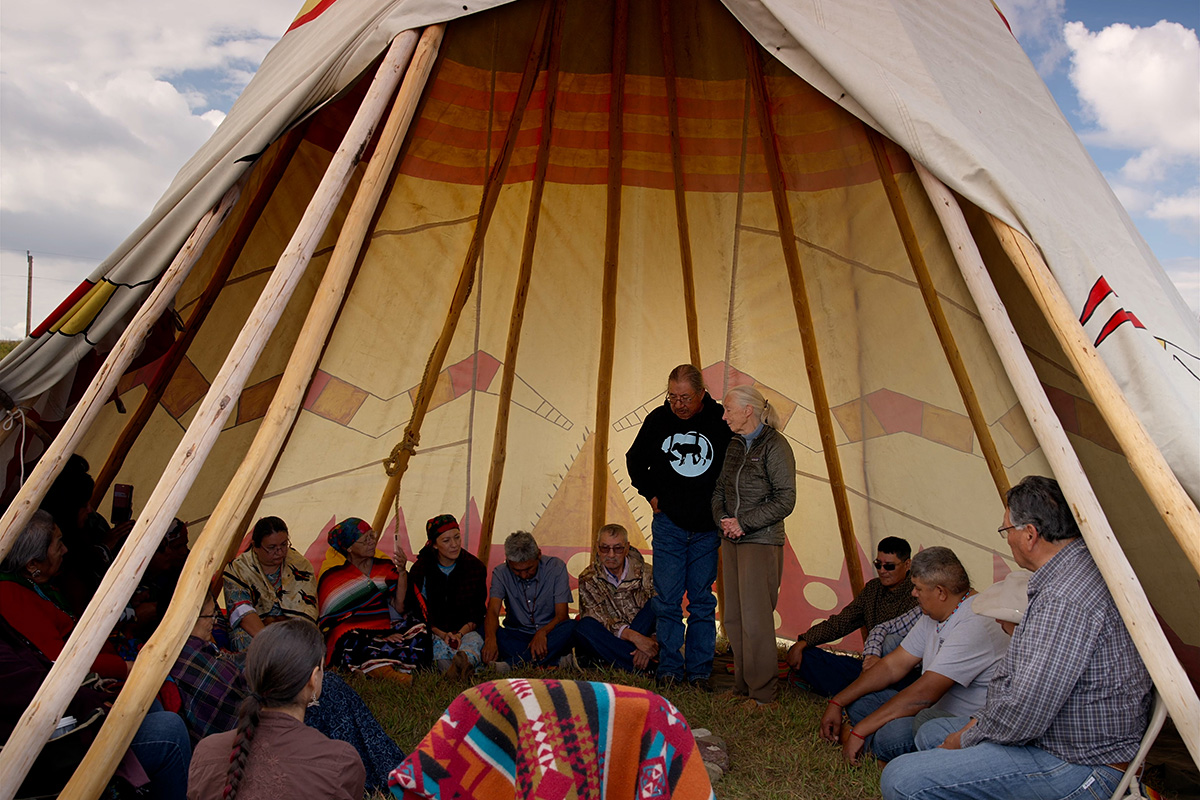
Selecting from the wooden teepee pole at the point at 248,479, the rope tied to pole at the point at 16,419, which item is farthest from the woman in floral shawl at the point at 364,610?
the wooden teepee pole at the point at 248,479

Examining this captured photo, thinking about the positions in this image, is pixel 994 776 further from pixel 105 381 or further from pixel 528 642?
pixel 105 381

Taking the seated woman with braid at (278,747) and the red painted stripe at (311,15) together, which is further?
the red painted stripe at (311,15)

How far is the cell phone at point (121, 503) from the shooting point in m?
4.49

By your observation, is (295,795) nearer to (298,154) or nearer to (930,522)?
(298,154)

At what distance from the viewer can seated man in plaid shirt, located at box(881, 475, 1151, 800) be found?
2.38m

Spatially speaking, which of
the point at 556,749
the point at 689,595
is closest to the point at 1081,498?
the point at 556,749

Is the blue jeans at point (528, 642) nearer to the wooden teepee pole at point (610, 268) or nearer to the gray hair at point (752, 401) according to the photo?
the wooden teepee pole at point (610, 268)

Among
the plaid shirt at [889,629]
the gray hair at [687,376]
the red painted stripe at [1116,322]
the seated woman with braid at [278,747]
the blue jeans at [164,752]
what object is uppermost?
the red painted stripe at [1116,322]

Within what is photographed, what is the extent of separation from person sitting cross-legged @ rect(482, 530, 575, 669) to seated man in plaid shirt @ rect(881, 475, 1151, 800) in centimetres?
247

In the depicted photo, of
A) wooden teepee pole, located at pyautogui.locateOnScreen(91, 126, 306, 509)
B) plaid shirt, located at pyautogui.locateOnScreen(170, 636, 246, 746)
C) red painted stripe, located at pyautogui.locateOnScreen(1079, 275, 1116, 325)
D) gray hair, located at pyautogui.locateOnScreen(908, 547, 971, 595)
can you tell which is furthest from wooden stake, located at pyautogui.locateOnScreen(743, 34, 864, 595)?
plaid shirt, located at pyautogui.locateOnScreen(170, 636, 246, 746)

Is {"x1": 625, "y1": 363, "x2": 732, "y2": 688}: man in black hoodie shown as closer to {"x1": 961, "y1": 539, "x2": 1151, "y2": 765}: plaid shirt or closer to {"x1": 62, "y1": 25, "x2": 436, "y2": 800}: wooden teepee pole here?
{"x1": 62, "y1": 25, "x2": 436, "y2": 800}: wooden teepee pole

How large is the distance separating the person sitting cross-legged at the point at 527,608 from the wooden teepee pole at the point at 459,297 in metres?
0.78

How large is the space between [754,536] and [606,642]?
1.08 meters

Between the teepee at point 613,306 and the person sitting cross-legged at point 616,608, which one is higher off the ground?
the teepee at point 613,306
